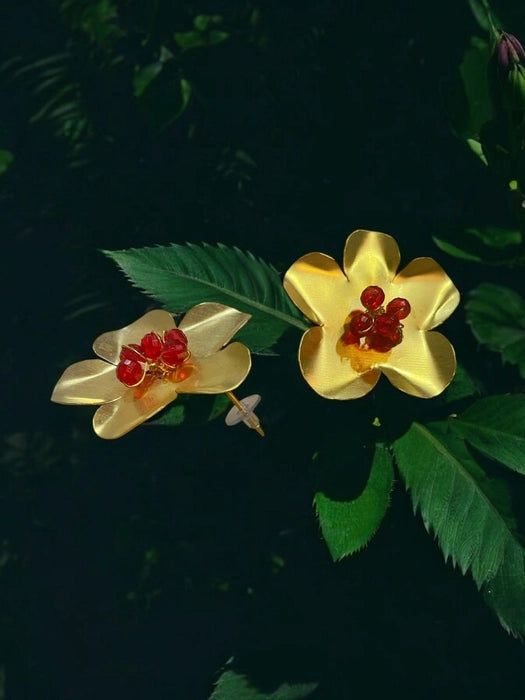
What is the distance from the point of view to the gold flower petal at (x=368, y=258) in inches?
38.6

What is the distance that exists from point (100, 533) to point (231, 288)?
25.6 inches

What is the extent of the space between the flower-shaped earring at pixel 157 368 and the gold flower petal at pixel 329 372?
6 cm

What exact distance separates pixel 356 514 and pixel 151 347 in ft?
0.85

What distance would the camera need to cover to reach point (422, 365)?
36.5 inches

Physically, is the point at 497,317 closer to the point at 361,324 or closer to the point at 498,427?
the point at 498,427

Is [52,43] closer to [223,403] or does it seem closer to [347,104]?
[347,104]

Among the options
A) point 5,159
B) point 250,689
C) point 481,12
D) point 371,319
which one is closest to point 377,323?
point 371,319

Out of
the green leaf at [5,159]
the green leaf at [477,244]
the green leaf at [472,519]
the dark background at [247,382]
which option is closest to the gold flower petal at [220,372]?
the dark background at [247,382]

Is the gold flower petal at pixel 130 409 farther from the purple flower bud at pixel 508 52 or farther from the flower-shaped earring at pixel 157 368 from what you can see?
the purple flower bud at pixel 508 52

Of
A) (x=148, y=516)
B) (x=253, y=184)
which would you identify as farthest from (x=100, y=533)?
(x=253, y=184)

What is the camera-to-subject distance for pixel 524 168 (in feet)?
3.32

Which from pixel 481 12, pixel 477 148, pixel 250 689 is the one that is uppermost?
pixel 481 12

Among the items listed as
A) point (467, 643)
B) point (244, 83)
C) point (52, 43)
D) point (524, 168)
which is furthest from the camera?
point (52, 43)

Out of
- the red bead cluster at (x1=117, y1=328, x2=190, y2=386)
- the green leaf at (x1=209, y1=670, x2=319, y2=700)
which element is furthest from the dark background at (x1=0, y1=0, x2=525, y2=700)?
the red bead cluster at (x1=117, y1=328, x2=190, y2=386)
